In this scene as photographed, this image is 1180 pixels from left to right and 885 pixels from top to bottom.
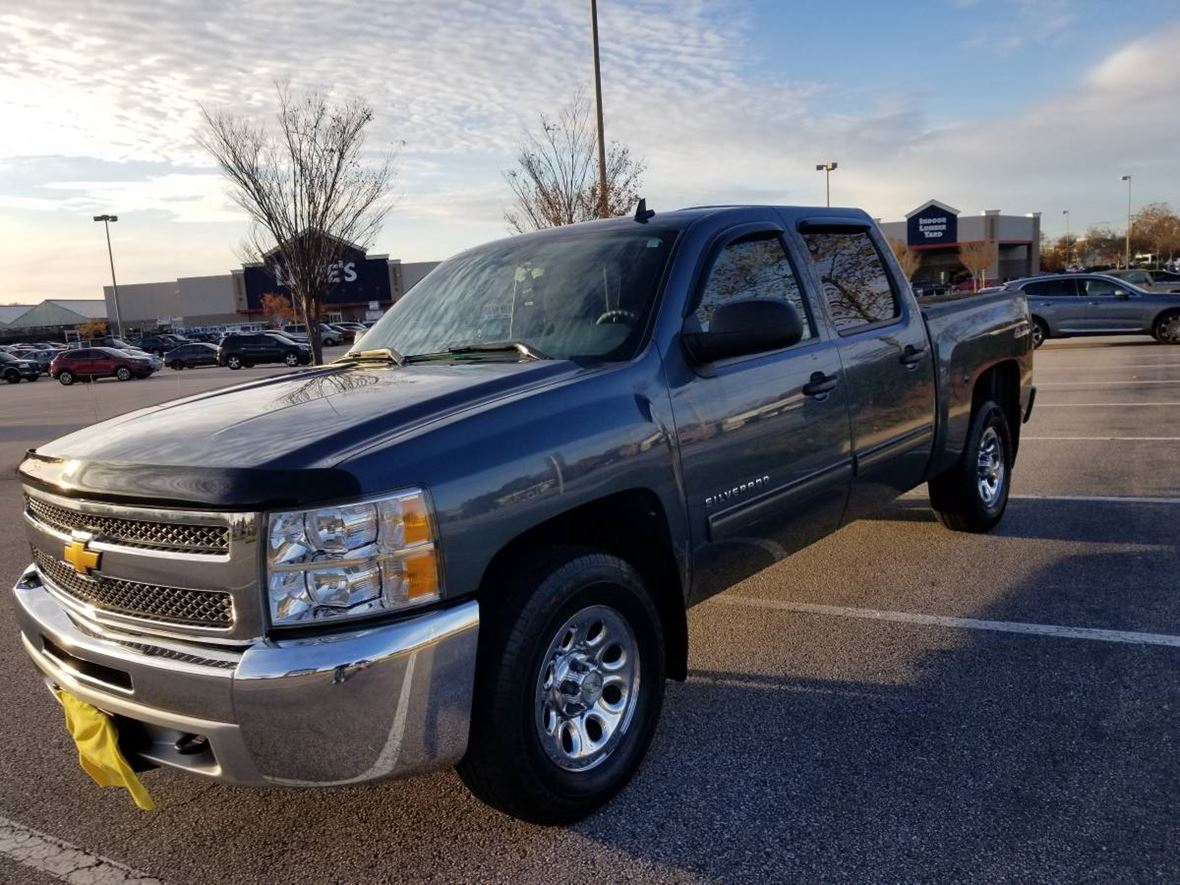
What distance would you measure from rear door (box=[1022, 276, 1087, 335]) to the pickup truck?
A: 19.8 metres

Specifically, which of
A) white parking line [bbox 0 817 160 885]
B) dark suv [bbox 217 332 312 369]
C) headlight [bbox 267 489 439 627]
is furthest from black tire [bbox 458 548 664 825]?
dark suv [bbox 217 332 312 369]

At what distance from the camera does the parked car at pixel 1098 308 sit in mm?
20625

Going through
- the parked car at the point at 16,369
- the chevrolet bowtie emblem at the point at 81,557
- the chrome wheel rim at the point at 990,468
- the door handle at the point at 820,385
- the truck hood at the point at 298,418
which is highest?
the truck hood at the point at 298,418

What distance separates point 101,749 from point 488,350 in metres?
1.85

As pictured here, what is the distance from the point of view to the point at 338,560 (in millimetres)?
2340

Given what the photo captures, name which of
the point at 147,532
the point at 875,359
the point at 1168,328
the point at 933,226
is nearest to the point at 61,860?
the point at 147,532

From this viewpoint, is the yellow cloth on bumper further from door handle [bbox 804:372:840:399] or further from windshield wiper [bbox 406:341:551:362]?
door handle [bbox 804:372:840:399]

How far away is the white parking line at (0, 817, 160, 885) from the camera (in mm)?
2705

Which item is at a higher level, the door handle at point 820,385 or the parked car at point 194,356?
the door handle at point 820,385

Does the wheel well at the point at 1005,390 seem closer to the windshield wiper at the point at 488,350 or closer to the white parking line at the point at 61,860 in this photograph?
the windshield wiper at the point at 488,350

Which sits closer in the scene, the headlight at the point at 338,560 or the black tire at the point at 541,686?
the headlight at the point at 338,560

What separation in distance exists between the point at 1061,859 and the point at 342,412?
2.45 metres

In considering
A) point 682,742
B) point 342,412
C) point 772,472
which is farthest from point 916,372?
point 342,412

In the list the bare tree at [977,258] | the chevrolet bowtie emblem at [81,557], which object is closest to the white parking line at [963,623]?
the chevrolet bowtie emblem at [81,557]
